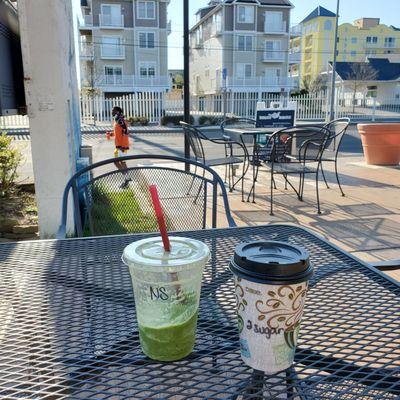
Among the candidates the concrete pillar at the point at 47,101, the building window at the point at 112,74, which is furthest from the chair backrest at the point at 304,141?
the building window at the point at 112,74

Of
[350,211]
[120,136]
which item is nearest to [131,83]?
[120,136]

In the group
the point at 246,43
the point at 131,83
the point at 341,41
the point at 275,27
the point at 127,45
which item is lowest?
the point at 131,83

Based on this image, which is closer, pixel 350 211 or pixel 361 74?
pixel 350 211

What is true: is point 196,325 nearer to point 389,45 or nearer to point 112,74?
point 112,74

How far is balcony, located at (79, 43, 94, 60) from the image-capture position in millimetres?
33625

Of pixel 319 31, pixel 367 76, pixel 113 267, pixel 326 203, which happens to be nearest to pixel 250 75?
pixel 367 76

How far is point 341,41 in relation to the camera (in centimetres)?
6266

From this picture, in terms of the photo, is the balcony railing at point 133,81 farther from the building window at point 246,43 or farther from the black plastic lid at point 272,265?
the black plastic lid at point 272,265

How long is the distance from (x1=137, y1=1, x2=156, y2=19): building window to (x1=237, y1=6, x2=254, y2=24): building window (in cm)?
755

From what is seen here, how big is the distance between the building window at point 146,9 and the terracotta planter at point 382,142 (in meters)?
30.7

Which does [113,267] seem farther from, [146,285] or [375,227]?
[375,227]

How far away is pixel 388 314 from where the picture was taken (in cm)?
105

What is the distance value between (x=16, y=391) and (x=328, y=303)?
780 millimetres

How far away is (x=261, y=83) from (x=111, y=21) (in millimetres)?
13361
